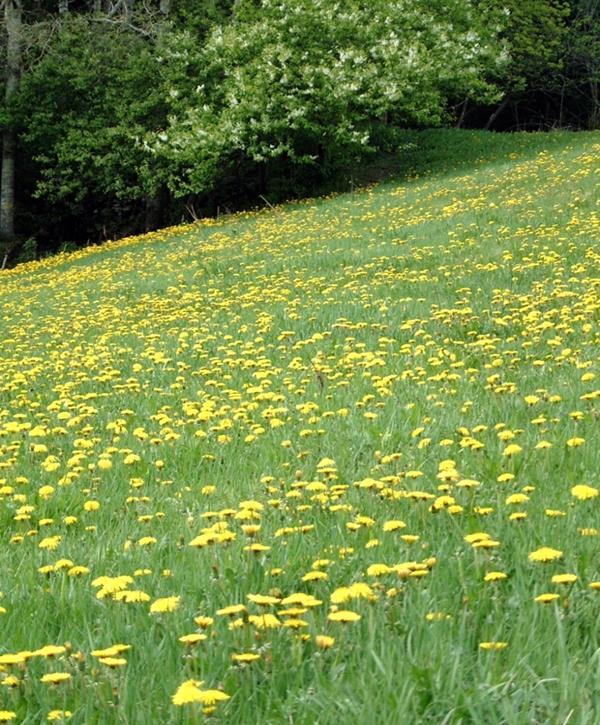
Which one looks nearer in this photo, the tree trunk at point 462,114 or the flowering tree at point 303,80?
the flowering tree at point 303,80

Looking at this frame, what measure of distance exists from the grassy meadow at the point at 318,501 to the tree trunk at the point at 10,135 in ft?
54.0

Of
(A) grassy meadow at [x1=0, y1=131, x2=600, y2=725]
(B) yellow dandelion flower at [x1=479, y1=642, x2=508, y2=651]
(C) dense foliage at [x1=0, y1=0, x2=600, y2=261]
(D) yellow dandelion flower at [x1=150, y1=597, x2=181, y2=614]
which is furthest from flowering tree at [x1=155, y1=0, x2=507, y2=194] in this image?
(B) yellow dandelion flower at [x1=479, y1=642, x2=508, y2=651]

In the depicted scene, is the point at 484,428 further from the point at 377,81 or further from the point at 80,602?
the point at 377,81

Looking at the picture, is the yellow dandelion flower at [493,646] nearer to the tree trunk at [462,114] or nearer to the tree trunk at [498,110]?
the tree trunk at [462,114]

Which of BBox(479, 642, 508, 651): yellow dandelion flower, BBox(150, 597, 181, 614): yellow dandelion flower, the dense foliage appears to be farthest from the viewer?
the dense foliage

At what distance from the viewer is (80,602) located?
2615 mm

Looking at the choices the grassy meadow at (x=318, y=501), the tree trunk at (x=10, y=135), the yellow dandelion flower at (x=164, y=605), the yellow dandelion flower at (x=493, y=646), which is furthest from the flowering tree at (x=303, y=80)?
the yellow dandelion flower at (x=493, y=646)

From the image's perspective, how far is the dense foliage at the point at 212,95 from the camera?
848 inches

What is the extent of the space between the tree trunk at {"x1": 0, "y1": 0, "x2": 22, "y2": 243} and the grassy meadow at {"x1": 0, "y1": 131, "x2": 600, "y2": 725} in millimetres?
→ 16453

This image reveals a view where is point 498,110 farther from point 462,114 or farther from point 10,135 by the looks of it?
point 10,135

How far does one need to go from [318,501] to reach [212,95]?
68.9ft

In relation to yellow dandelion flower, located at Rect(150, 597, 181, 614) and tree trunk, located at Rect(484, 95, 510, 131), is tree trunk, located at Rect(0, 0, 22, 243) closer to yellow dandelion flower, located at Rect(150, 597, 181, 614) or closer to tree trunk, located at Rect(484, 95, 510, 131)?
tree trunk, located at Rect(484, 95, 510, 131)

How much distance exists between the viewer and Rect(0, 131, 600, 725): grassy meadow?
1967 mm

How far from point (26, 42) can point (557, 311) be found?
21618 millimetres
